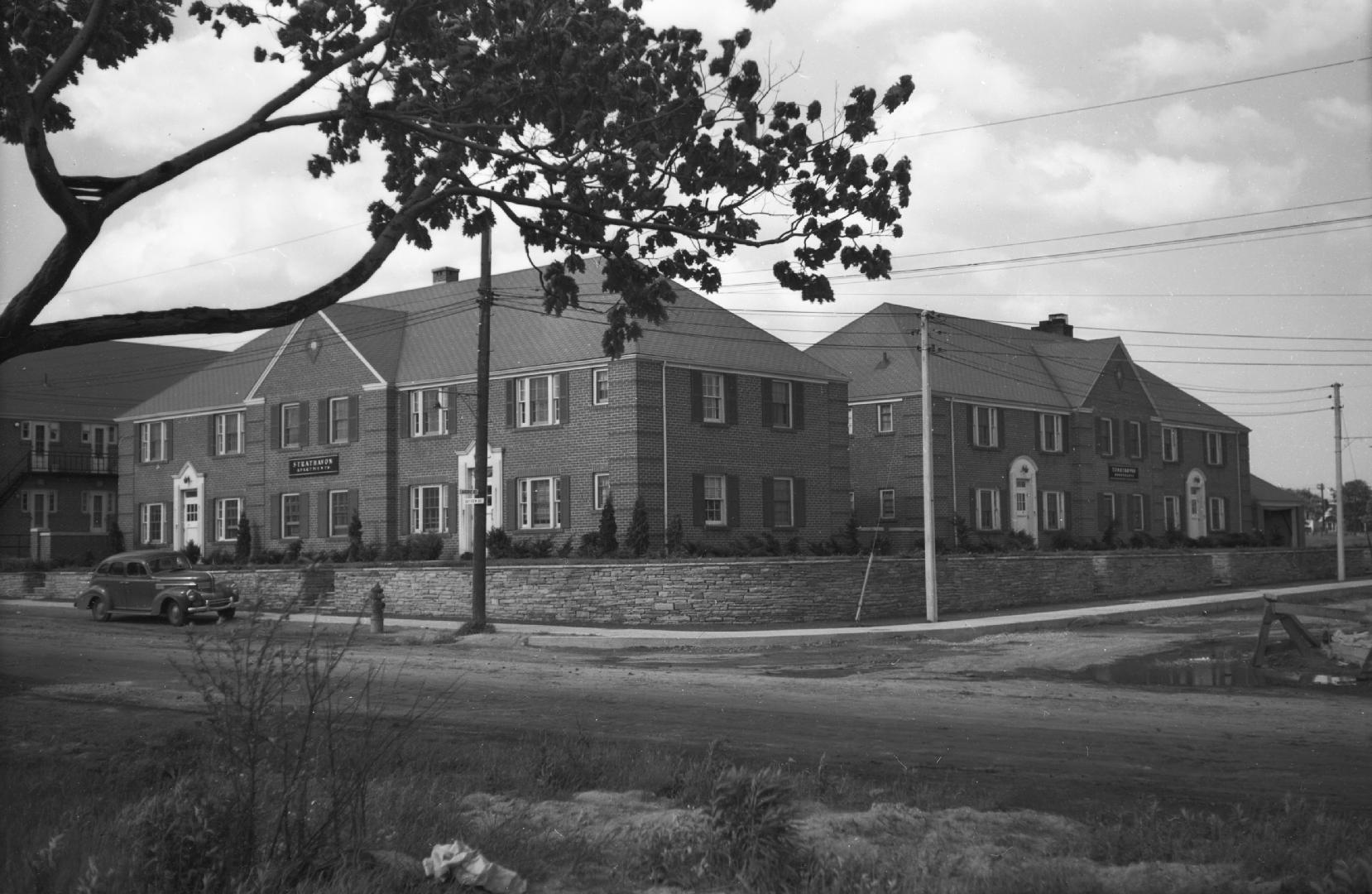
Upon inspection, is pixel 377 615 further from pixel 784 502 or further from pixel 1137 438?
pixel 1137 438

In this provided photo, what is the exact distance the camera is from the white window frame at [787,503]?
42.8 m

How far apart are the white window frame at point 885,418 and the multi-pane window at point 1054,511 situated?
8731mm

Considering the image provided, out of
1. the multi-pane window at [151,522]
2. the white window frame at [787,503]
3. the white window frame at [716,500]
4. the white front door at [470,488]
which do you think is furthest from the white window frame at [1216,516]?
the multi-pane window at [151,522]

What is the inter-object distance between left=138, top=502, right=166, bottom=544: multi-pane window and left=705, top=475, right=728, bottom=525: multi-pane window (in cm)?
2724

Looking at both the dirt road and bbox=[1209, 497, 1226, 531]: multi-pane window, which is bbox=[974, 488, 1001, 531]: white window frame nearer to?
bbox=[1209, 497, 1226, 531]: multi-pane window

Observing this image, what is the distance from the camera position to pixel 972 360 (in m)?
55.7

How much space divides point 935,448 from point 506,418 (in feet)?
58.6

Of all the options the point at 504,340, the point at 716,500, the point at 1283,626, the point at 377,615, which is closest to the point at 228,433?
the point at 504,340

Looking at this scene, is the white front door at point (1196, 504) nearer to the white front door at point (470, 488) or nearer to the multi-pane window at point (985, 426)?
the multi-pane window at point (985, 426)

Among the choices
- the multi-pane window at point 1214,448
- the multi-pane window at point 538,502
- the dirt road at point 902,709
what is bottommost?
the dirt road at point 902,709

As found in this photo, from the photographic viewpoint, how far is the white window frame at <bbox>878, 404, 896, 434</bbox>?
169 ft

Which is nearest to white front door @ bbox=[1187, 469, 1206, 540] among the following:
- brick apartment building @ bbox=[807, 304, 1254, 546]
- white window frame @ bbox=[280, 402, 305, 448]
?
brick apartment building @ bbox=[807, 304, 1254, 546]

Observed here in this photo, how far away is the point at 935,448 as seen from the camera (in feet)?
165

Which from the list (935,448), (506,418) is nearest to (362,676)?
(506,418)
